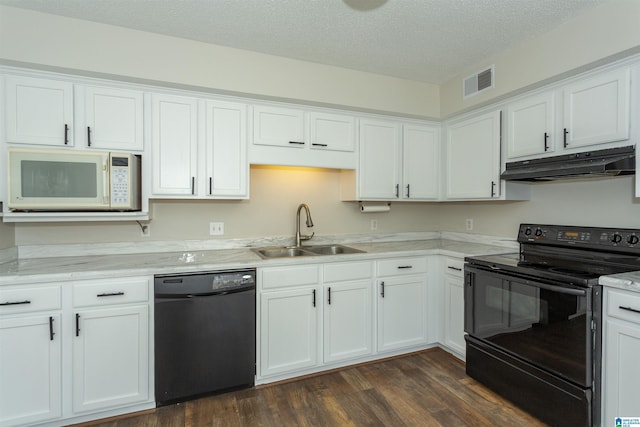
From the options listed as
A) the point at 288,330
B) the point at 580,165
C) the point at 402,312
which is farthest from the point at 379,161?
the point at 288,330

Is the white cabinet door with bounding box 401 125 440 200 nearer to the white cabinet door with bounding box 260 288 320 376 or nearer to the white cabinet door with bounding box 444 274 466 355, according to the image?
the white cabinet door with bounding box 444 274 466 355

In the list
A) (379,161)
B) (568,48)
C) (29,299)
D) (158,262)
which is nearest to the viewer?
(29,299)

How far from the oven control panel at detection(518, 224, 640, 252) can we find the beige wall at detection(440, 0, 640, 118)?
1073mm

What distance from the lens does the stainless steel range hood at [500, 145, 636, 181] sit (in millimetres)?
1867

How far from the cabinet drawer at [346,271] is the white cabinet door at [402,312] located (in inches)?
6.8

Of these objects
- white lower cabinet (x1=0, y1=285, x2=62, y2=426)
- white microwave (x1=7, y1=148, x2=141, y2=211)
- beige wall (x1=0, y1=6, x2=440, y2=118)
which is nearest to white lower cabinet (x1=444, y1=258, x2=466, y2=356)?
beige wall (x1=0, y1=6, x2=440, y2=118)

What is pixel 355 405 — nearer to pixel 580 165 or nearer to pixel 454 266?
pixel 454 266

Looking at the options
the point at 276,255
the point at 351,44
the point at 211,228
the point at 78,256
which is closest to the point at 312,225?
the point at 276,255

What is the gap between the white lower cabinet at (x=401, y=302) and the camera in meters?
2.71

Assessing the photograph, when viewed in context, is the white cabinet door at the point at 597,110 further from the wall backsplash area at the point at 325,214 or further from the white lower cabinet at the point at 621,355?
the white lower cabinet at the point at 621,355

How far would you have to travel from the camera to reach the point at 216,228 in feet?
9.16

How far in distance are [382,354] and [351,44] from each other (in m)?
2.47

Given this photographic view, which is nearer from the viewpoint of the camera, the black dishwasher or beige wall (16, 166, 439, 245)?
the black dishwasher

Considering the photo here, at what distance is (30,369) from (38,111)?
5.06 ft
